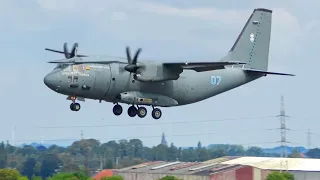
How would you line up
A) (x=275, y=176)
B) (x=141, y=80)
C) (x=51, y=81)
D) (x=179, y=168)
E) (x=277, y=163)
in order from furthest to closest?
(x=277, y=163) < (x=179, y=168) < (x=275, y=176) < (x=141, y=80) < (x=51, y=81)

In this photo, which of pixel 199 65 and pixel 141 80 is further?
pixel 199 65

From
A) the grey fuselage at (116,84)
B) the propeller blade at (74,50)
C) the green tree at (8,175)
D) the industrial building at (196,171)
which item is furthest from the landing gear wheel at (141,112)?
the green tree at (8,175)

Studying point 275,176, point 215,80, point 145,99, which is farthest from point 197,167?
point 145,99

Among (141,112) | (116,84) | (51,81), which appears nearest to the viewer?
(51,81)

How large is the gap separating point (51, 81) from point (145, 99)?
7662 mm

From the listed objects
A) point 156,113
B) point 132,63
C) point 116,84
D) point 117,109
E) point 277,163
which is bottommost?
point 277,163

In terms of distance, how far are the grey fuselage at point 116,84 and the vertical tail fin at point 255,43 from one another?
3868 millimetres

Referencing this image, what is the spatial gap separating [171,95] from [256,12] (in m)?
13.3

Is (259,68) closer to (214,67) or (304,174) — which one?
(214,67)

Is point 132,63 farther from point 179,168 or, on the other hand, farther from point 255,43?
point 179,168

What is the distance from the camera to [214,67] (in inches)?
2899

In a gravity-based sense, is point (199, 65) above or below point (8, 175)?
above

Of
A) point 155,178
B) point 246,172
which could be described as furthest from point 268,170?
point 155,178

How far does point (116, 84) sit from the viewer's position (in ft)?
235
